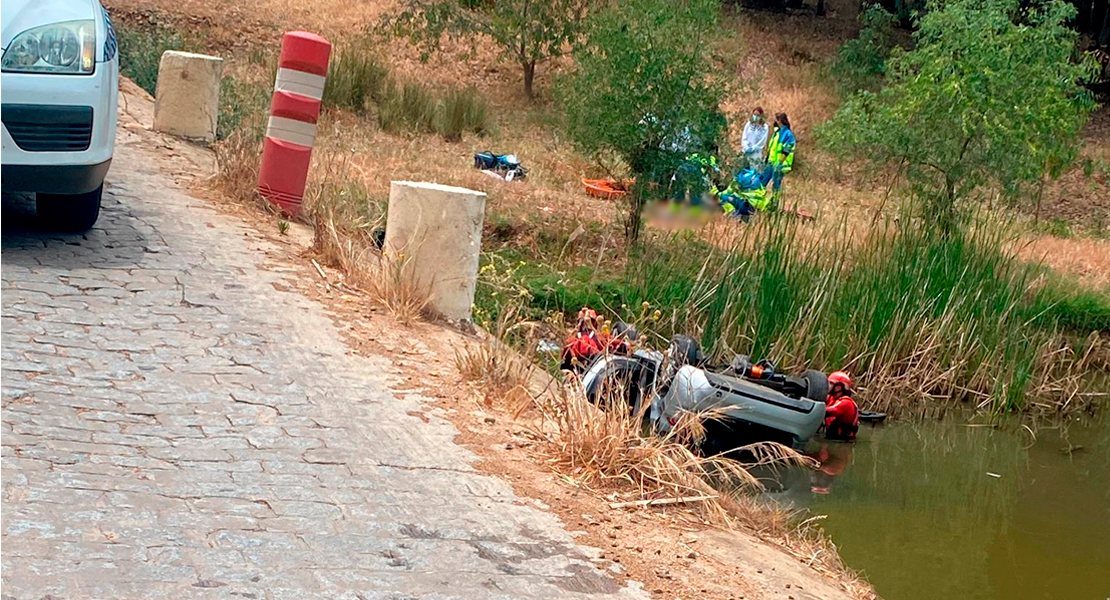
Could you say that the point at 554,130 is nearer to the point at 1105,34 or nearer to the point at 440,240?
the point at 440,240

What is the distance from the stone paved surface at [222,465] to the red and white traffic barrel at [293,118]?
1.99 metres

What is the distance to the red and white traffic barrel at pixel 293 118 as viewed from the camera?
9.02 m

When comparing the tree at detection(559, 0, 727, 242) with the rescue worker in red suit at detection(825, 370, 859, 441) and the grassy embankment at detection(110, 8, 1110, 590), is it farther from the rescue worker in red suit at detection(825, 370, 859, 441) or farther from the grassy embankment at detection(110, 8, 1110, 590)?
the rescue worker in red suit at detection(825, 370, 859, 441)

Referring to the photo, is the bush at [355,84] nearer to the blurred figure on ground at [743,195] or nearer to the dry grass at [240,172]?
the blurred figure on ground at [743,195]

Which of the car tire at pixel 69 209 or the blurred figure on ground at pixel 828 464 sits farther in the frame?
the blurred figure on ground at pixel 828 464

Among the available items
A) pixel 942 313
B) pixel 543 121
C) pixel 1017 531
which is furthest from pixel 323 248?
pixel 543 121

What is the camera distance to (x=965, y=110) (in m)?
15.5

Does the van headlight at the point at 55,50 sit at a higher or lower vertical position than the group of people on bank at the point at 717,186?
higher

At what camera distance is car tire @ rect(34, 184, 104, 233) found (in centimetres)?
787

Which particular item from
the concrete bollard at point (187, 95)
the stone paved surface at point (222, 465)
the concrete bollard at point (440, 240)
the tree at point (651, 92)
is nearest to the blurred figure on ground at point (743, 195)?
the tree at point (651, 92)

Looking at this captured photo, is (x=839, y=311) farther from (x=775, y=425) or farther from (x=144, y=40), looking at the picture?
(x=144, y=40)

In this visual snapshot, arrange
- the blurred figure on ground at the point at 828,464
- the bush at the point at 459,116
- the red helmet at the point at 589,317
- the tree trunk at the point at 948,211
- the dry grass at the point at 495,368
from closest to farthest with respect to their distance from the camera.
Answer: the dry grass at the point at 495,368, the red helmet at the point at 589,317, the blurred figure on ground at the point at 828,464, the tree trunk at the point at 948,211, the bush at the point at 459,116

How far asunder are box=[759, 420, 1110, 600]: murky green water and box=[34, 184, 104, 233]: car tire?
4.80 meters

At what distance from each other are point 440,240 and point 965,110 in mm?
9882
